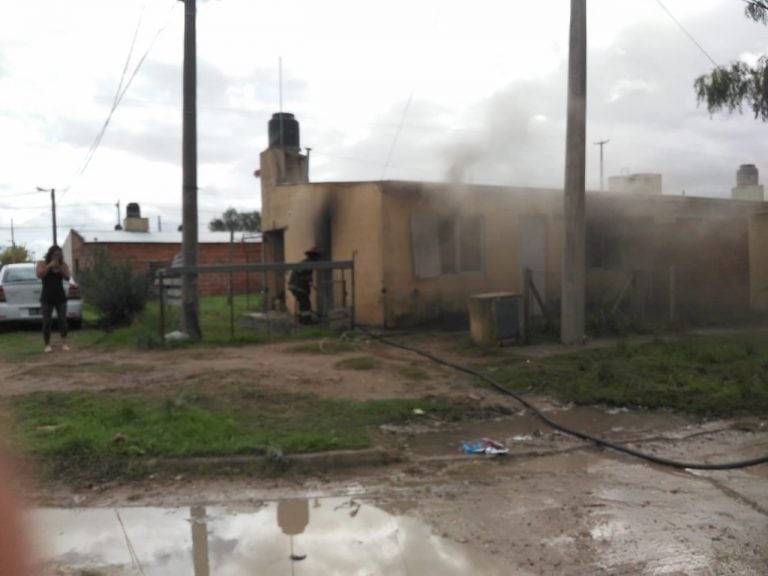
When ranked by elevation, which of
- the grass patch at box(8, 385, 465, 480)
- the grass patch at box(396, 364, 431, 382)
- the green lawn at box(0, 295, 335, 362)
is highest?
the green lawn at box(0, 295, 335, 362)

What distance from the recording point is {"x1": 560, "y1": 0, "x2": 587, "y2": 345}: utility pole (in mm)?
9484

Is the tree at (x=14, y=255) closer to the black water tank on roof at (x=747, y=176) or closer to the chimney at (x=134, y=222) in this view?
the chimney at (x=134, y=222)

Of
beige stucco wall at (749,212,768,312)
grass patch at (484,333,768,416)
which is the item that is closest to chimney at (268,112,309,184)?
grass patch at (484,333,768,416)

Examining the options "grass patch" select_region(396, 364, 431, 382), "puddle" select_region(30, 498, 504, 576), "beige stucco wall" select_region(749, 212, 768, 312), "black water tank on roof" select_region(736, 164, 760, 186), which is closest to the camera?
"puddle" select_region(30, 498, 504, 576)

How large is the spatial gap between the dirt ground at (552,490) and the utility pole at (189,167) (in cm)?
354

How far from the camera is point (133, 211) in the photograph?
126 ft

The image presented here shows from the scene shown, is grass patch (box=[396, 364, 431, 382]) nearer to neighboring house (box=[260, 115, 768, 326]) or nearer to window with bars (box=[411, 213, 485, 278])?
neighboring house (box=[260, 115, 768, 326])

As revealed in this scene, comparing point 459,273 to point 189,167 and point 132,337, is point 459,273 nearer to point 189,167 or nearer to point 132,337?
point 189,167

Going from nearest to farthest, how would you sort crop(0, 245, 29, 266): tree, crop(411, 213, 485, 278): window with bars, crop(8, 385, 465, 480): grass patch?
1. crop(8, 385, 465, 480): grass patch
2. crop(411, 213, 485, 278): window with bars
3. crop(0, 245, 29, 266): tree

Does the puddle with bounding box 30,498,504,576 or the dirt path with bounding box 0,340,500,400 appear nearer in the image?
the puddle with bounding box 30,498,504,576

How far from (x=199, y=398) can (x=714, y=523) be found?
180 inches

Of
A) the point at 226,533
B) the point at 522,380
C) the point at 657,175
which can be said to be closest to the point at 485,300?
the point at 522,380

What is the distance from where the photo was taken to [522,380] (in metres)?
7.62

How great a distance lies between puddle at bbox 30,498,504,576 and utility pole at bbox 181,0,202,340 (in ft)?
22.3
